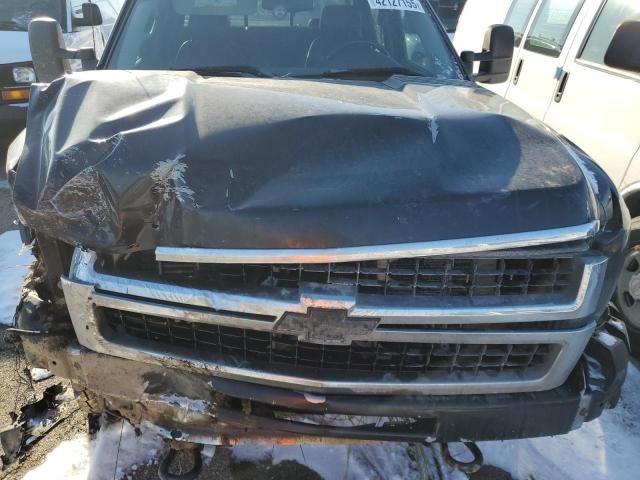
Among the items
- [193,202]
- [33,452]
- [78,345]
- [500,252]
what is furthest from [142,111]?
[33,452]

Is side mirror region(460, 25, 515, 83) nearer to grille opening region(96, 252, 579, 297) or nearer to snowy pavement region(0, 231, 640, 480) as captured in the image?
grille opening region(96, 252, 579, 297)

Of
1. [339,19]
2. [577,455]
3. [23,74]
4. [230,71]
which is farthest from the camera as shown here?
[23,74]

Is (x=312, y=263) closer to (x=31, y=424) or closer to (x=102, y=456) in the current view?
(x=102, y=456)

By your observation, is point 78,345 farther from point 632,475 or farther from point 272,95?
point 632,475

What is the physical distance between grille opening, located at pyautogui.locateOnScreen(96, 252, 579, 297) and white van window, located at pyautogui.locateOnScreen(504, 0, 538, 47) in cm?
441

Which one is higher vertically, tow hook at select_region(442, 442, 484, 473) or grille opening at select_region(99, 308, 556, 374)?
grille opening at select_region(99, 308, 556, 374)

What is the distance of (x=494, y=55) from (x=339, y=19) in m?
1.00

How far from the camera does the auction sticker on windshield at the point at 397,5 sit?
3366mm

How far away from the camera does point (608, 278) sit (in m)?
1.89

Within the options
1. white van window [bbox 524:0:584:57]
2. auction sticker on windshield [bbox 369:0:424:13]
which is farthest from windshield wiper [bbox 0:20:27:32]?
white van window [bbox 524:0:584:57]

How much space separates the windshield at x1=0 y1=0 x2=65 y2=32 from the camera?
20.5ft

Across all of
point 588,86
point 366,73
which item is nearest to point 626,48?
point 588,86

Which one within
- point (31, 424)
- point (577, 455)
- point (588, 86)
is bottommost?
point (577, 455)

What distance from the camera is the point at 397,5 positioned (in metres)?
3.45
